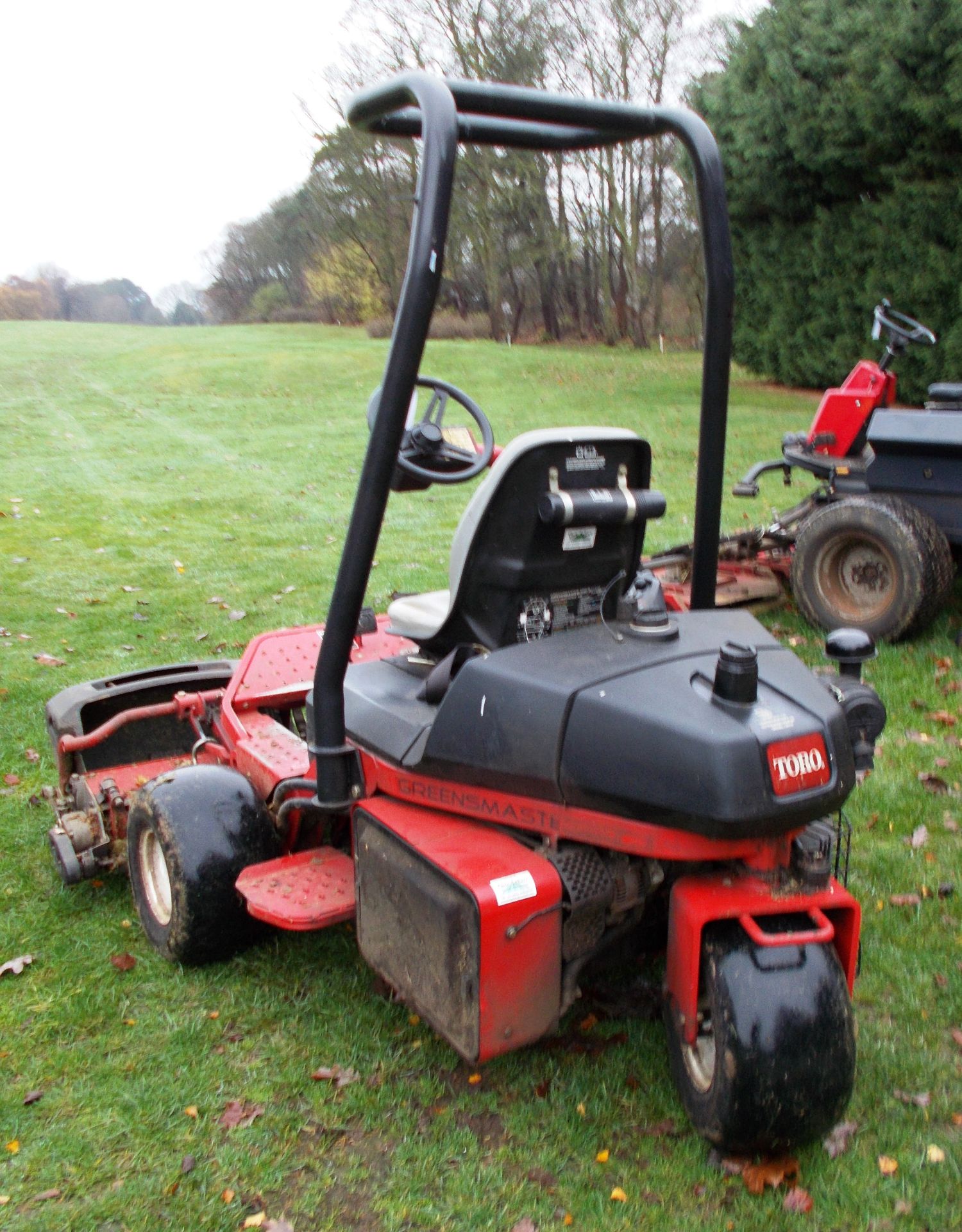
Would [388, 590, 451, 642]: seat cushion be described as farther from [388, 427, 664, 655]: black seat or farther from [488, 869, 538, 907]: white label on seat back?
[488, 869, 538, 907]: white label on seat back

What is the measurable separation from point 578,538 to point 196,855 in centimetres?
145

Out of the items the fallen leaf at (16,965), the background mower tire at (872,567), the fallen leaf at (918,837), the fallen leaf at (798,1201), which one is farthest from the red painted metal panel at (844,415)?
the fallen leaf at (16,965)

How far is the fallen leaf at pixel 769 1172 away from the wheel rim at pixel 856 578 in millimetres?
3990

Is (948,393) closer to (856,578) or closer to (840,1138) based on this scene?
(856,578)

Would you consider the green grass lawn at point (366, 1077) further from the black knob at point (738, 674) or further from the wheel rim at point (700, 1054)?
the black knob at point (738, 674)

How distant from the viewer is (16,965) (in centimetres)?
339

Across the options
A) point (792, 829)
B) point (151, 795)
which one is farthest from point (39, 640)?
point (792, 829)

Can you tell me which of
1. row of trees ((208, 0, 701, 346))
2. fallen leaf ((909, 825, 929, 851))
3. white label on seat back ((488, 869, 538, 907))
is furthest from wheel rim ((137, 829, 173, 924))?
row of trees ((208, 0, 701, 346))

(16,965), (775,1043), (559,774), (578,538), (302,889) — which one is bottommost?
(16,965)

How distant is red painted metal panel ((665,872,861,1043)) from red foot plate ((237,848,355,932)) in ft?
3.11

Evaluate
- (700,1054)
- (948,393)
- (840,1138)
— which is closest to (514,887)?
(700,1054)

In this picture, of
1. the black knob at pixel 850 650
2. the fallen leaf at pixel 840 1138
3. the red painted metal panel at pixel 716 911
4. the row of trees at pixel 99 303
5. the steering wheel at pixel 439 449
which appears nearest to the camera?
the red painted metal panel at pixel 716 911

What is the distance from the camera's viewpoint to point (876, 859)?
12.8 ft

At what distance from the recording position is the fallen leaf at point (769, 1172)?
245cm
